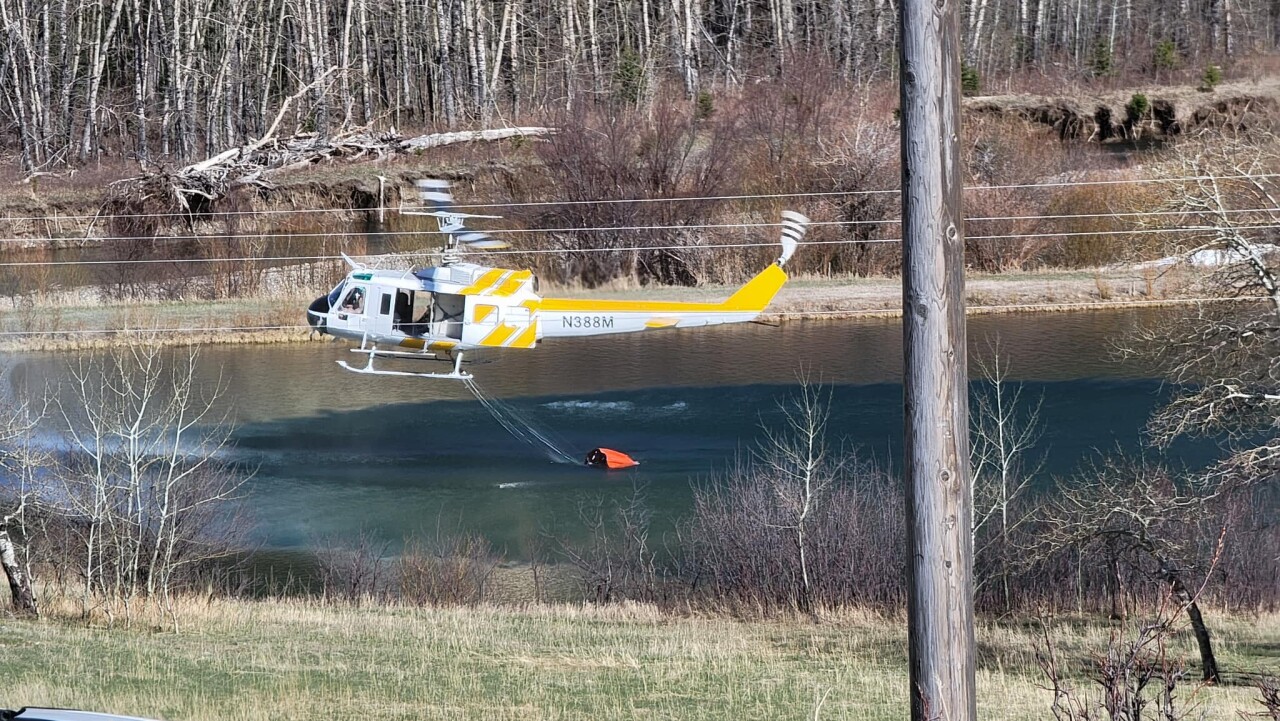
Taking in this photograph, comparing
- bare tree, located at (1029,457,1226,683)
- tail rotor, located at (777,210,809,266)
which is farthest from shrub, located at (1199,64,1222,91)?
tail rotor, located at (777,210,809,266)

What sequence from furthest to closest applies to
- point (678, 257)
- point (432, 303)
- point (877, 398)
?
point (678, 257) < point (877, 398) < point (432, 303)

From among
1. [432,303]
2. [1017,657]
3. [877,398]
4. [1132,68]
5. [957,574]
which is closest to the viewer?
[957,574]

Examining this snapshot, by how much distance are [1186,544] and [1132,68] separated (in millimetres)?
37011

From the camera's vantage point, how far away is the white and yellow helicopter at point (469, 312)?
19.2 metres

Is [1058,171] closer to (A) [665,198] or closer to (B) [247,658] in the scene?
(A) [665,198]

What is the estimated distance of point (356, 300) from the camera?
63.7 ft

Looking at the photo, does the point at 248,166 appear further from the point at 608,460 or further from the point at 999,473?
the point at 999,473

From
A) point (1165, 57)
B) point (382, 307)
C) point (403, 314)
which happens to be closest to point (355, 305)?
point (382, 307)

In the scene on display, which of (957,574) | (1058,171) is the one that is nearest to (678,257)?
(1058,171)

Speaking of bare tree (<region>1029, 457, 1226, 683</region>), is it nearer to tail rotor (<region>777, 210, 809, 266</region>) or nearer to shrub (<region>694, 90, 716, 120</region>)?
tail rotor (<region>777, 210, 809, 266</region>)

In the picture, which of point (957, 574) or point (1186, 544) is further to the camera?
point (1186, 544)

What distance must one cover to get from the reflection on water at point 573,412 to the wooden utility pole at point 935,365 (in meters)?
17.0

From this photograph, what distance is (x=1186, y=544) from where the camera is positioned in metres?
16.3

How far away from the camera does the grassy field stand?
998 cm
